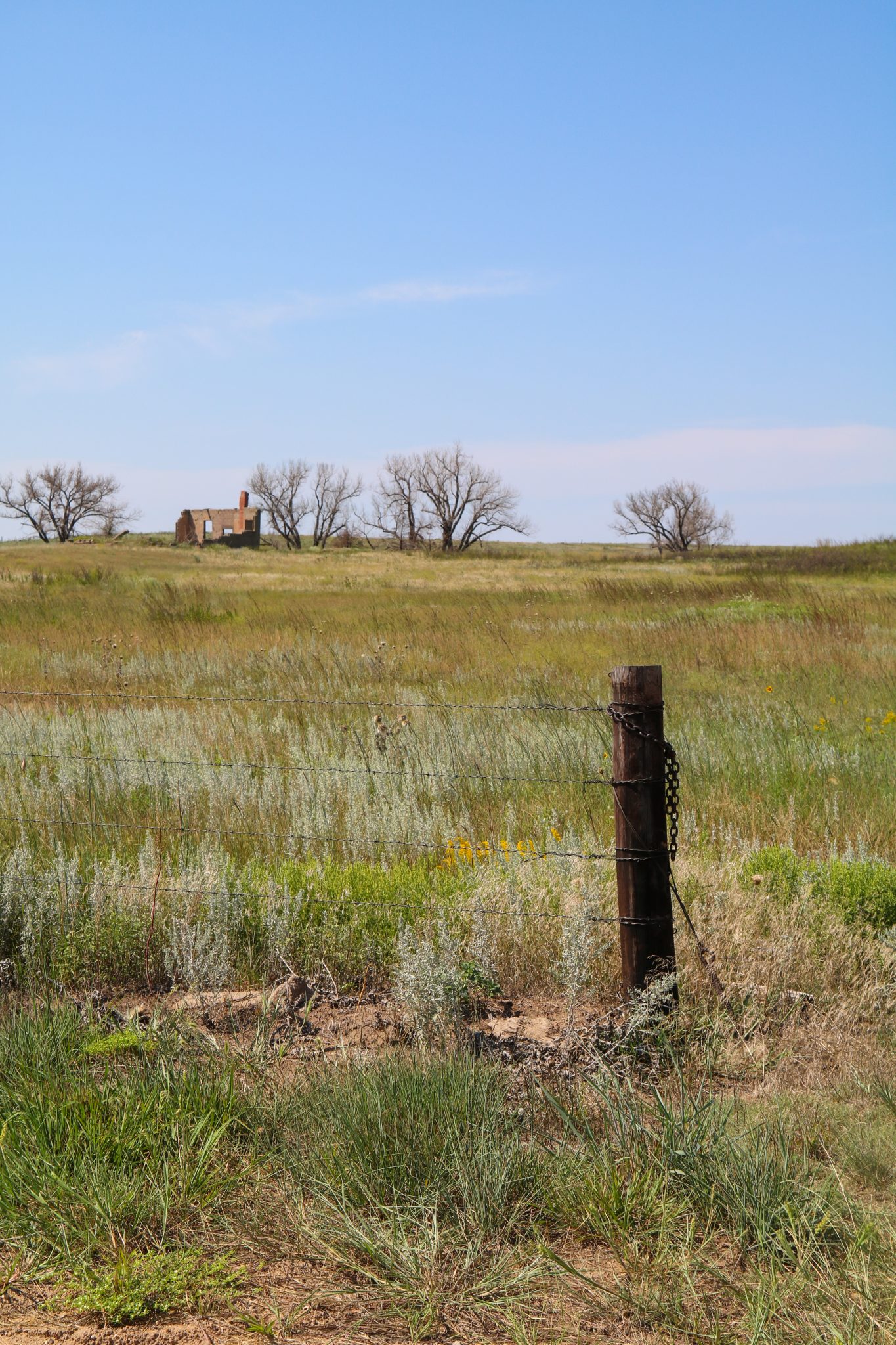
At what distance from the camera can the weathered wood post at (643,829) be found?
12.5 ft

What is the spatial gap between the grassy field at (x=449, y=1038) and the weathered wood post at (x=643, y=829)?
22 centimetres

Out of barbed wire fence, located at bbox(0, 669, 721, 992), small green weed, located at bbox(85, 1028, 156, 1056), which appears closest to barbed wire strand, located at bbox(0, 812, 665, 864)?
barbed wire fence, located at bbox(0, 669, 721, 992)

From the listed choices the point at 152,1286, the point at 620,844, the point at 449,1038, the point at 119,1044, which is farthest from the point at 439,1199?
the point at 620,844

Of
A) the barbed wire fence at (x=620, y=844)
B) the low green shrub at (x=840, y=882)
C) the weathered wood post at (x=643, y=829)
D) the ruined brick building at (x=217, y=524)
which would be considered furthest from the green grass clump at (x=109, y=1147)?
the ruined brick building at (x=217, y=524)

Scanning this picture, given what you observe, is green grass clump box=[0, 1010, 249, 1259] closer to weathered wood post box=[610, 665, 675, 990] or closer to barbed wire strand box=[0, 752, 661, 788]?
weathered wood post box=[610, 665, 675, 990]

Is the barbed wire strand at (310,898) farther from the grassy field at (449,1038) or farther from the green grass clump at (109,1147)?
the green grass clump at (109,1147)

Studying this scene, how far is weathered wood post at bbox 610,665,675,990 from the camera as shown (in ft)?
12.5

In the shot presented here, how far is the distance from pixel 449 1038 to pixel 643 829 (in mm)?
1040

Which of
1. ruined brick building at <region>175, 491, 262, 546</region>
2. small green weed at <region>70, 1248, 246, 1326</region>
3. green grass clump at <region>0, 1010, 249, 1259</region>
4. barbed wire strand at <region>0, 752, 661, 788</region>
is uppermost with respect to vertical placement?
ruined brick building at <region>175, 491, 262, 546</region>

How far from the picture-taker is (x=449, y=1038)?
11.8 feet

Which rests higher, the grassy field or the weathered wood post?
the weathered wood post

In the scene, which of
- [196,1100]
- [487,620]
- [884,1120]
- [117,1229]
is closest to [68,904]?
[196,1100]

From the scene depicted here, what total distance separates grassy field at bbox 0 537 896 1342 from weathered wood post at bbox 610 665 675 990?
0.22 m

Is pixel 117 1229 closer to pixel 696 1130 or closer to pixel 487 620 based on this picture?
pixel 696 1130
